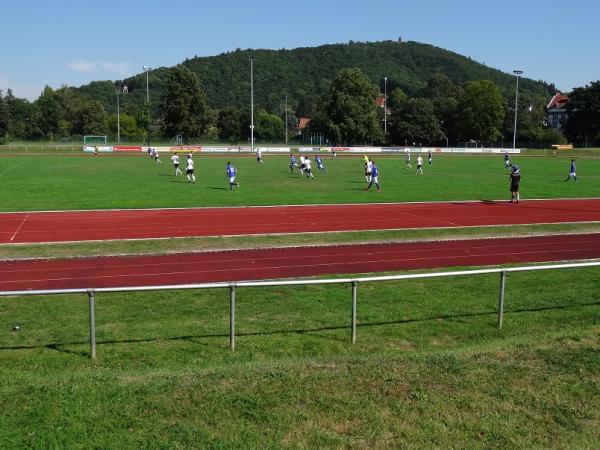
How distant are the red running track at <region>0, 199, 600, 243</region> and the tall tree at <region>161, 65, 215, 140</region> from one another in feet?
269

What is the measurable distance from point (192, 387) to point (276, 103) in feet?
598

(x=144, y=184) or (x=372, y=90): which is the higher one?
(x=372, y=90)

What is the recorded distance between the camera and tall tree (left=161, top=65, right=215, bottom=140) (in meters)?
105

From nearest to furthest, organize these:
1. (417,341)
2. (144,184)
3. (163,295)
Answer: (417,341)
(163,295)
(144,184)

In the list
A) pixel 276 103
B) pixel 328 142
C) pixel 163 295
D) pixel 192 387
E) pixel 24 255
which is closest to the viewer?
pixel 192 387

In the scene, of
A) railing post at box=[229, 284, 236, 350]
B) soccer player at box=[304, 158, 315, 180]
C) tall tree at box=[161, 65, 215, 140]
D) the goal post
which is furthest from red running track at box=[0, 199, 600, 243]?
tall tree at box=[161, 65, 215, 140]

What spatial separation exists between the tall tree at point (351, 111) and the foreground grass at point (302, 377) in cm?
9525

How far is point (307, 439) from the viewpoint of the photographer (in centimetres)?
518

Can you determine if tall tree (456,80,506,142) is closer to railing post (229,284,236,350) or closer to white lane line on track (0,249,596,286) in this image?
white lane line on track (0,249,596,286)

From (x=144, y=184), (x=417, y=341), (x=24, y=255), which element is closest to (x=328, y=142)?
(x=144, y=184)

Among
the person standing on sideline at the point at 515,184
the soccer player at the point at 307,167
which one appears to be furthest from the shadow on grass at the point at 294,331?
the soccer player at the point at 307,167

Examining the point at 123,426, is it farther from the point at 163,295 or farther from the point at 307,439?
the point at 163,295

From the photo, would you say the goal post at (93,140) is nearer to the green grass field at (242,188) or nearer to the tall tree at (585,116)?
the green grass field at (242,188)

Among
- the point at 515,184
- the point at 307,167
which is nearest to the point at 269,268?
the point at 515,184
